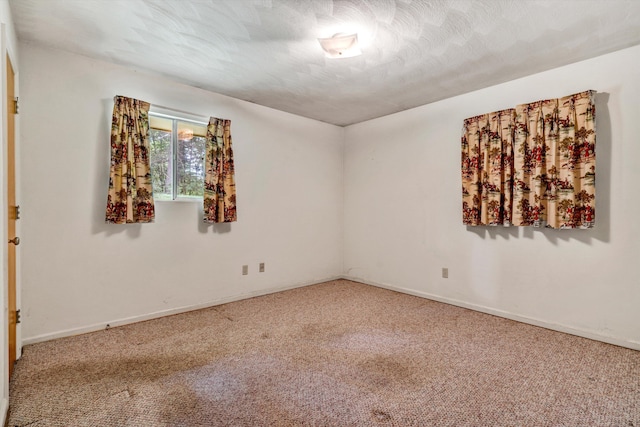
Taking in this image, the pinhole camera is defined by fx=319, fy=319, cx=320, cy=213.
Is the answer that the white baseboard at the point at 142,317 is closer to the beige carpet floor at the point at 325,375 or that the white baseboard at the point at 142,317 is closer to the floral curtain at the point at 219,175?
the beige carpet floor at the point at 325,375

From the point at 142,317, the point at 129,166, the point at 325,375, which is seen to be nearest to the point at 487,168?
the point at 325,375

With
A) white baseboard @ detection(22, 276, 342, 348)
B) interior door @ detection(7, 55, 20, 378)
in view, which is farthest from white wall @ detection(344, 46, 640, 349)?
interior door @ detection(7, 55, 20, 378)

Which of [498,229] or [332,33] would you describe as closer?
[332,33]

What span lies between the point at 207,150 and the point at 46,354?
7.38 feet

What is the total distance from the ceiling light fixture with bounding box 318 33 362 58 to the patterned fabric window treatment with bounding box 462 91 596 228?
1.75 metres

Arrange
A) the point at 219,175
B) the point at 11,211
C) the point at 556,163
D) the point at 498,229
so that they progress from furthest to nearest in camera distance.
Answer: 1. the point at 219,175
2. the point at 498,229
3. the point at 556,163
4. the point at 11,211

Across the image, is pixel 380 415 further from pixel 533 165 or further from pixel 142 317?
pixel 533 165

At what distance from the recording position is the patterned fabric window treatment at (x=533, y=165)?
9.03ft

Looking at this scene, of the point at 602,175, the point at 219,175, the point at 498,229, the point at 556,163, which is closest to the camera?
the point at 602,175

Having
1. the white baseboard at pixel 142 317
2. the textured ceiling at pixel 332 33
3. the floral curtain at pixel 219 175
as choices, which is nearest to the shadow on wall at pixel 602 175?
the textured ceiling at pixel 332 33

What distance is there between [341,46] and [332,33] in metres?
0.13

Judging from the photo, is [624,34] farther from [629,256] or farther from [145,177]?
[145,177]

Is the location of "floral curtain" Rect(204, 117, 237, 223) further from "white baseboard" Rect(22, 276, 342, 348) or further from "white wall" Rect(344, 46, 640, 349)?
"white wall" Rect(344, 46, 640, 349)

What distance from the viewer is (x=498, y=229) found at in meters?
3.39
